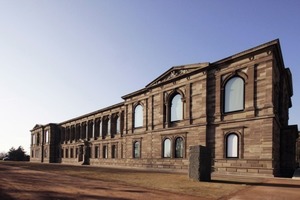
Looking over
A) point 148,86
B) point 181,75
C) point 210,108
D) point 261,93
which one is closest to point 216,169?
point 210,108

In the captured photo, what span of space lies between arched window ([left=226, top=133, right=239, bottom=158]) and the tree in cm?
7596

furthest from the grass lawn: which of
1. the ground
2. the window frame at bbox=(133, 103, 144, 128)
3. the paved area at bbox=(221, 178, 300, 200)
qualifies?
the window frame at bbox=(133, 103, 144, 128)

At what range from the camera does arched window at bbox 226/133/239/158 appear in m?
23.6

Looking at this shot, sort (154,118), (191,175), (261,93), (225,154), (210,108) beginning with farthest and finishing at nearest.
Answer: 1. (154,118)
2. (210,108)
3. (225,154)
4. (261,93)
5. (191,175)

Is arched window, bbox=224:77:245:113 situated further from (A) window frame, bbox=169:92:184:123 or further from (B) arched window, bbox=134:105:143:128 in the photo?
(B) arched window, bbox=134:105:143:128

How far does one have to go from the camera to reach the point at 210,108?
26500mm

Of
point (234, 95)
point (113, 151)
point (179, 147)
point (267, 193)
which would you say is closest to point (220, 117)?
point (234, 95)

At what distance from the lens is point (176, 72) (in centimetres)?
3122

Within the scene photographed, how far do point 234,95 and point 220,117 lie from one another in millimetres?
2534

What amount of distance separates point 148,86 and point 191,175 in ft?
64.4

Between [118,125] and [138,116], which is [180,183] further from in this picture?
[118,125]

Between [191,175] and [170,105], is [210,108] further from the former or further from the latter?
[191,175]

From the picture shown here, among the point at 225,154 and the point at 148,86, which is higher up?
the point at 148,86

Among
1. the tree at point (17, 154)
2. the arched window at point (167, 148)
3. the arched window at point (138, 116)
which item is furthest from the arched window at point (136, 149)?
the tree at point (17, 154)
